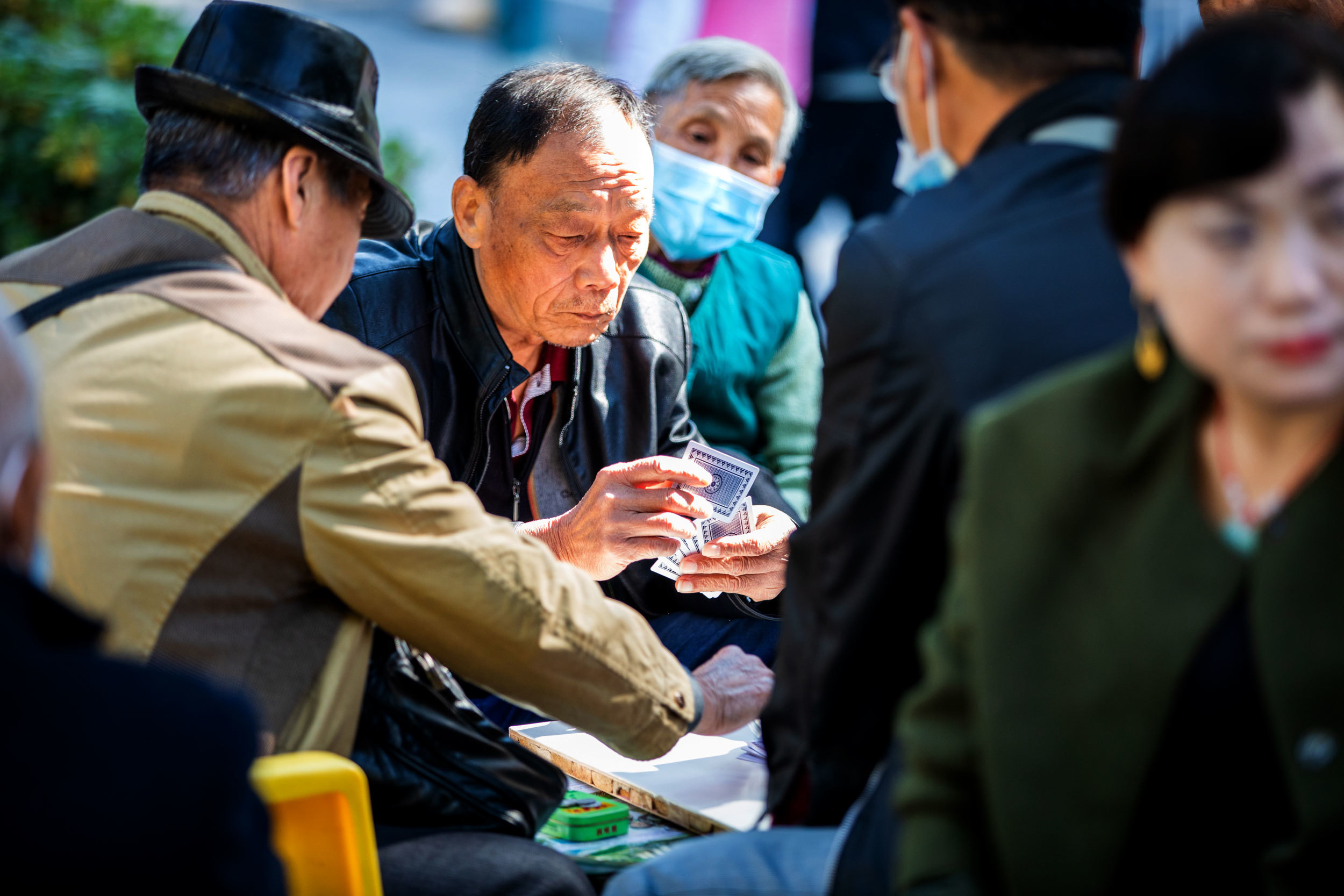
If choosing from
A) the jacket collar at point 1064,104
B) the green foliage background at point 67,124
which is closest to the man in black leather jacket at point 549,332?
the jacket collar at point 1064,104

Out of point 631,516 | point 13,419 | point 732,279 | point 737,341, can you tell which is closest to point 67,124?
point 732,279

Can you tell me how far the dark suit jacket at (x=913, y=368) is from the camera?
1.84 meters

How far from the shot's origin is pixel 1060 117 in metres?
1.98

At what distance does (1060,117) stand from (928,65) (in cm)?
23

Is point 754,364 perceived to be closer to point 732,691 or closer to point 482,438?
point 482,438

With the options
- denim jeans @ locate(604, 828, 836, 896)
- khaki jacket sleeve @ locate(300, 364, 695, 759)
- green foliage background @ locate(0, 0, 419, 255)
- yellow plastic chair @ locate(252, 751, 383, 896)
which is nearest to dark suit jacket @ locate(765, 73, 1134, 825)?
denim jeans @ locate(604, 828, 836, 896)

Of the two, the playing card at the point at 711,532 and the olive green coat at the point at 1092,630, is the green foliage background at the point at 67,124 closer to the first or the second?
the playing card at the point at 711,532

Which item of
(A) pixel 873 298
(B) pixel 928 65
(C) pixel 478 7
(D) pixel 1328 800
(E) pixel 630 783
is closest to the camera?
(D) pixel 1328 800

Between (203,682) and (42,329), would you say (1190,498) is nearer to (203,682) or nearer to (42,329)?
(203,682)

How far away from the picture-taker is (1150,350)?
1514 mm

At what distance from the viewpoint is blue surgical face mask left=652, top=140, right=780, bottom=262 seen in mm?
4484

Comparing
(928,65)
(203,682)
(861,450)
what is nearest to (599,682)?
(861,450)

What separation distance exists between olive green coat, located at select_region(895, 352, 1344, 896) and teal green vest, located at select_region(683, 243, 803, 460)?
2.77 m

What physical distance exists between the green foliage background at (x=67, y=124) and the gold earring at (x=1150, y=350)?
17.4ft
